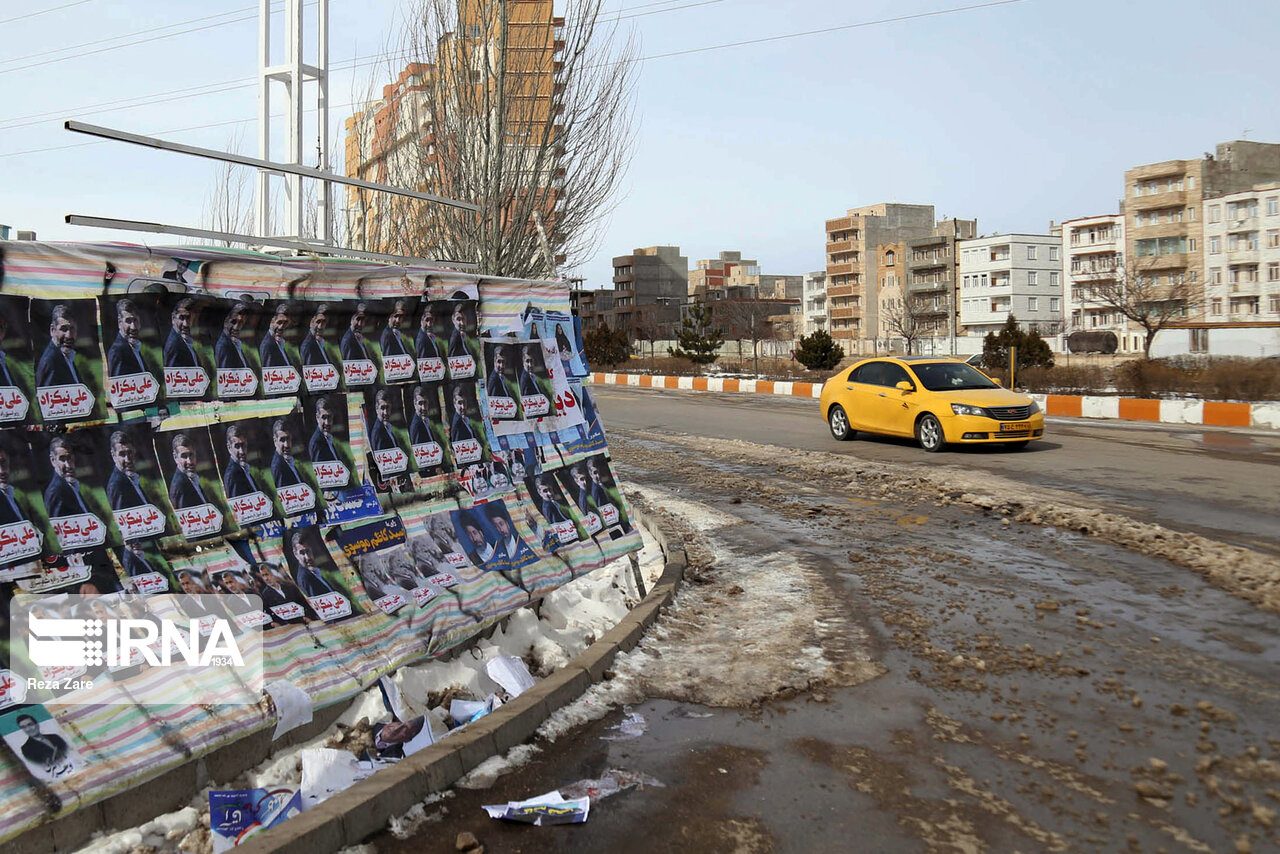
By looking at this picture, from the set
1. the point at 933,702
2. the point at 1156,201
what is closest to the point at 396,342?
the point at 933,702

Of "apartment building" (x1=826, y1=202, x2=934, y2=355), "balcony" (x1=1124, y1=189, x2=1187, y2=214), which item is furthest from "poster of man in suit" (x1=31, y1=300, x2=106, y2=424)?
"apartment building" (x1=826, y1=202, x2=934, y2=355)

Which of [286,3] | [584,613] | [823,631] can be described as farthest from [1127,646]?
[286,3]

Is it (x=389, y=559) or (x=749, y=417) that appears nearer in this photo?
(x=389, y=559)

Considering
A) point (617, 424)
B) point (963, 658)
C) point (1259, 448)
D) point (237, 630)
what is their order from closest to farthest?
point (237, 630)
point (963, 658)
point (1259, 448)
point (617, 424)

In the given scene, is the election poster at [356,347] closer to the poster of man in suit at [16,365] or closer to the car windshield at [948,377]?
the poster of man in suit at [16,365]

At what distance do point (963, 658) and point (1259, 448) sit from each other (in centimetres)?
1296

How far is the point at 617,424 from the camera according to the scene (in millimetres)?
21656

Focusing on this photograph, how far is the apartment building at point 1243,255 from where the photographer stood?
253 ft

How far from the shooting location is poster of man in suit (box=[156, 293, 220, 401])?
13.9 ft

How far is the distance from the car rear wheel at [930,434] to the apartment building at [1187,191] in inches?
3053

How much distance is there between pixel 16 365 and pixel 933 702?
4279 mm

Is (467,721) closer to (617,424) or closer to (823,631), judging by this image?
(823,631)

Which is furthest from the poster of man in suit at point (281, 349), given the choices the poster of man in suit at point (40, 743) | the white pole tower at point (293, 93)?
the white pole tower at point (293, 93)

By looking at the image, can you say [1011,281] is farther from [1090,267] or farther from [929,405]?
[929,405]
